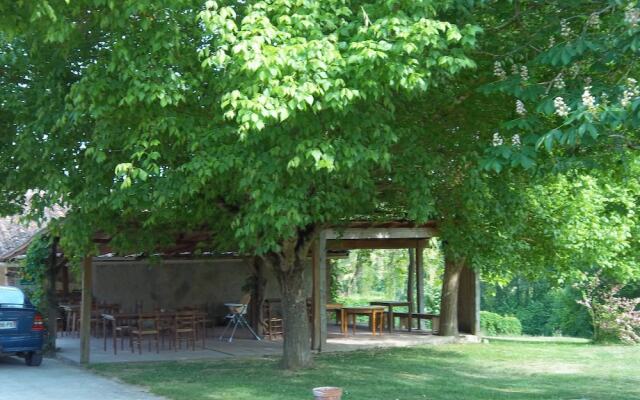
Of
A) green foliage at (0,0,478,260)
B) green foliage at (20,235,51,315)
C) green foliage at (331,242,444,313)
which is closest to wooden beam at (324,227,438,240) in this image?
green foliage at (20,235,51,315)

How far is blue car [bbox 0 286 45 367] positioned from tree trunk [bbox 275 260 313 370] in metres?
4.41

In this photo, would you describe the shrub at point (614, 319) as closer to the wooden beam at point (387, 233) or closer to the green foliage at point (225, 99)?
the wooden beam at point (387, 233)

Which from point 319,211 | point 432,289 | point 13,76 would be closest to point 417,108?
point 319,211

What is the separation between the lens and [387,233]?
61.0 ft

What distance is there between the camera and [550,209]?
1698cm

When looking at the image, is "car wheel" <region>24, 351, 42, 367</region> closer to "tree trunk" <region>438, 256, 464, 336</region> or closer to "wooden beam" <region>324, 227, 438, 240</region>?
"wooden beam" <region>324, 227, 438, 240</region>

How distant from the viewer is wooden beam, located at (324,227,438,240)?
18125 millimetres

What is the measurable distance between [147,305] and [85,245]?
35.5 ft

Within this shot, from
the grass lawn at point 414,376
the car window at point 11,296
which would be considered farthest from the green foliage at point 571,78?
the car window at point 11,296

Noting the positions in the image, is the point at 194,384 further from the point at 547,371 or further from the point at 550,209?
the point at 550,209

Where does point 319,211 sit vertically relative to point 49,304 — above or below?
above

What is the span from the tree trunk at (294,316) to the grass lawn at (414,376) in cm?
29

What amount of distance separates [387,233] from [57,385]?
8731 millimetres

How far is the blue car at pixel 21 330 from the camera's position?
544 inches
